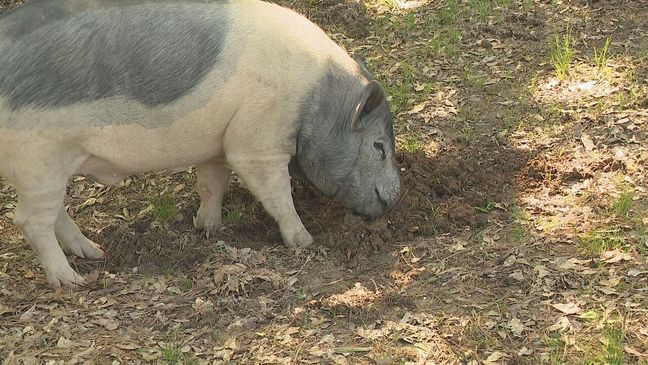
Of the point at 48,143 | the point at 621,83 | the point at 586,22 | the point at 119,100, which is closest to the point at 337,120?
the point at 119,100

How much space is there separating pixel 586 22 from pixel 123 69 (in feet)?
15.3

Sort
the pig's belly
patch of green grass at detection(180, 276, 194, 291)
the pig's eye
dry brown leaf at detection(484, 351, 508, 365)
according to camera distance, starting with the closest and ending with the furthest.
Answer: dry brown leaf at detection(484, 351, 508, 365)
the pig's belly
patch of green grass at detection(180, 276, 194, 291)
the pig's eye

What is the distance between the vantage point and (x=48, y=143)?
4496 mm

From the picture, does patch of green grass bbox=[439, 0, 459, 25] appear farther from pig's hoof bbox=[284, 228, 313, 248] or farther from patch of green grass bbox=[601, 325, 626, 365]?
patch of green grass bbox=[601, 325, 626, 365]

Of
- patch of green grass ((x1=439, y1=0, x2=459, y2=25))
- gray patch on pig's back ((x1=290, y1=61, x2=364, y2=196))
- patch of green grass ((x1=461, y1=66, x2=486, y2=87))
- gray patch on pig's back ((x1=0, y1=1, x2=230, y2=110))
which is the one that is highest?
gray patch on pig's back ((x1=0, y1=1, x2=230, y2=110))

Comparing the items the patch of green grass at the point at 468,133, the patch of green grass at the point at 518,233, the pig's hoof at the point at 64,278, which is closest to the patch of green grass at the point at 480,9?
the patch of green grass at the point at 468,133

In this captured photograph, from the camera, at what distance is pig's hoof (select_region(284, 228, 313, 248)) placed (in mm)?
5355

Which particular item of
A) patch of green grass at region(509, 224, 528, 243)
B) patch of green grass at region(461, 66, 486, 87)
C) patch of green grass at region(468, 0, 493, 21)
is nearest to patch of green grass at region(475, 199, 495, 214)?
patch of green grass at region(509, 224, 528, 243)

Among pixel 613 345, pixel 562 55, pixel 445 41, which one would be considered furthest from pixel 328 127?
pixel 445 41

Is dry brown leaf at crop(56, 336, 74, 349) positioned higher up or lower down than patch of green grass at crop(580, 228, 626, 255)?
higher up

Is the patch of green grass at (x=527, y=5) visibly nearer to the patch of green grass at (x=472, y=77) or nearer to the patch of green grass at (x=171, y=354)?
the patch of green grass at (x=472, y=77)

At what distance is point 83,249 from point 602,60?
430 cm

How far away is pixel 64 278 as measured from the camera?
498 cm

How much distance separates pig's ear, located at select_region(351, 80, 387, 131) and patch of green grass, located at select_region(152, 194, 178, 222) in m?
1.52
